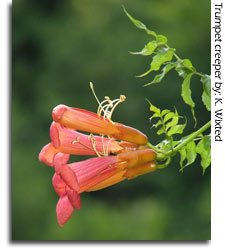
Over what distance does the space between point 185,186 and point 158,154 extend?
244cm

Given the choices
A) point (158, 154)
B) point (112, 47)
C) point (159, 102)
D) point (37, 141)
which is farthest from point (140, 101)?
point (158, 154)

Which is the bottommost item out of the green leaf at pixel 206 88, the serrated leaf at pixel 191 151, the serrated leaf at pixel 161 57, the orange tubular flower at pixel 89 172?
the orange tubular flower at pixel 89 172

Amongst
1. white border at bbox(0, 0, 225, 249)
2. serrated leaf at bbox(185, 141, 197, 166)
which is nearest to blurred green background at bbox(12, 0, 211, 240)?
white border at bbox(0, 0, 225, 249)

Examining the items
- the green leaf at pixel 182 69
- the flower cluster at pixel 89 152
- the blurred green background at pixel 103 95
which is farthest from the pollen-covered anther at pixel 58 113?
the blurred green background at pixel 103 95

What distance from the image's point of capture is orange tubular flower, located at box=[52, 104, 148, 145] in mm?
976

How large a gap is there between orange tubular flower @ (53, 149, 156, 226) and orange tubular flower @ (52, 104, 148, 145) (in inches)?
1.3

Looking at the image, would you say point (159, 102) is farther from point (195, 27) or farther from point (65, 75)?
point (65, 75)

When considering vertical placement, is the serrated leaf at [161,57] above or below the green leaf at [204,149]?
above

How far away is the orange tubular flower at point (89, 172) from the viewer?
3.18ft

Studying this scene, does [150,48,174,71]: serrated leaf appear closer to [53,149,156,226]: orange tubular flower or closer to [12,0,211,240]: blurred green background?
[53,149,156,226]: orange tubular flower

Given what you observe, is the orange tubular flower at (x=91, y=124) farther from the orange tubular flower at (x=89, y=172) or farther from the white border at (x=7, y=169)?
the white border at (x=7, y=169)
